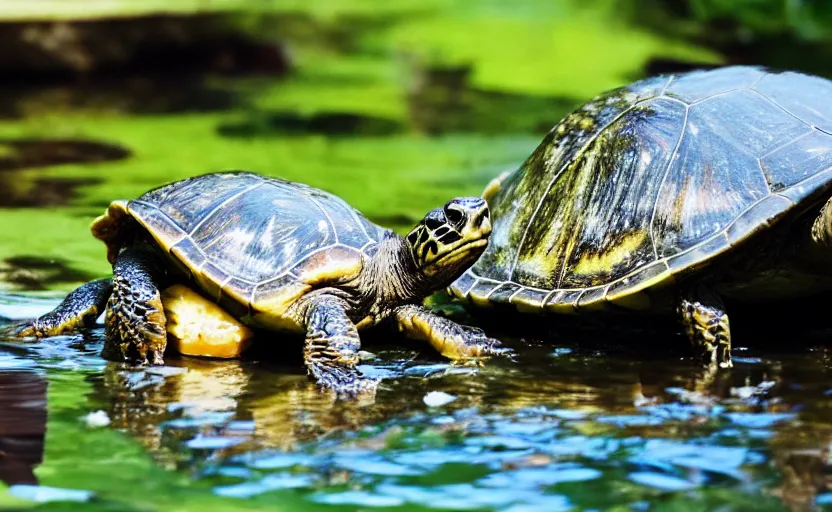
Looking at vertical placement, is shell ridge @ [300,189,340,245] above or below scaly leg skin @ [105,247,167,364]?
above

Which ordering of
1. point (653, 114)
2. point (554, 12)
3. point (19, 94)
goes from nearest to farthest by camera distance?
1. point (653, 114)
2. point (19, 94)
3. point (554, 12)

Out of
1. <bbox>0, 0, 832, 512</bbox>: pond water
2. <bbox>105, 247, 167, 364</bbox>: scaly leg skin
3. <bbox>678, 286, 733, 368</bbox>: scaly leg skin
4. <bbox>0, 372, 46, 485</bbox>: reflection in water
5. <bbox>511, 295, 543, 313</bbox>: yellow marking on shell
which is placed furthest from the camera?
<bbox>511, 295, 543, 313</bbox>: yellow marking on shell

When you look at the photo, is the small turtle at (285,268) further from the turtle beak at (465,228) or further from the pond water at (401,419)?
the pond water at (401,419)

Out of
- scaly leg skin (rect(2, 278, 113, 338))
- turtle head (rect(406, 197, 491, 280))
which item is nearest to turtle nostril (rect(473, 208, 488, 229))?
turtle head (rect(406, 197, 491, 280))

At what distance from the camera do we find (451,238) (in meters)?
4.62

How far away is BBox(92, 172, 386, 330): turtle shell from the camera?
462 cm

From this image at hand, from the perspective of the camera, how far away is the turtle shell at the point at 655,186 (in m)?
4.50

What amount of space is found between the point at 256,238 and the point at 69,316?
946 millimetres

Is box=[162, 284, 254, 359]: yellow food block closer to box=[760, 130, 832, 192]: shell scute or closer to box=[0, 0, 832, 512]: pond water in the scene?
box=[0, 0, 832, 512]: pond water

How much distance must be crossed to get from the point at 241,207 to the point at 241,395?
108 centimetres

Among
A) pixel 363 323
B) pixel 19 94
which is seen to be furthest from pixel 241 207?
pixel 19 94

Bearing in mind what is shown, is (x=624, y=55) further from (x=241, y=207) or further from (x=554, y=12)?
(x=241, y=207)

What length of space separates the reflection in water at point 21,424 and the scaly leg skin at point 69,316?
48 centimetres

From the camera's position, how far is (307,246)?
473cm
